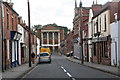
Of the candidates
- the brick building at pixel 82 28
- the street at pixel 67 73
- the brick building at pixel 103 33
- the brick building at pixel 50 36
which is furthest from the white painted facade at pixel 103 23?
the brick building at pixel 50 36

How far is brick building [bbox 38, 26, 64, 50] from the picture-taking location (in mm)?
150500

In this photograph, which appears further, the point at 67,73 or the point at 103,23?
the point at 103,23

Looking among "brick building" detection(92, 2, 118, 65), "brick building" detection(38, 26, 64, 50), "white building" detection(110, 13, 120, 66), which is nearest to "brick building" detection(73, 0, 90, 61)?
"brick building" detection(92, 2, 118, 65)

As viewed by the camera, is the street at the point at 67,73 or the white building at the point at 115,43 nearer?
the street at the point at 67,73

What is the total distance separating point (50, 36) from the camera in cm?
15325

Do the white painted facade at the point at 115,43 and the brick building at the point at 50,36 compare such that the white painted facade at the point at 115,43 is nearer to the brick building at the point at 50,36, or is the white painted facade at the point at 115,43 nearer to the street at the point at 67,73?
the street at the point at 67,73

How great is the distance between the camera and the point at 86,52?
53.6 meters

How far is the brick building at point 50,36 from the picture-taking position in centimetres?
15050

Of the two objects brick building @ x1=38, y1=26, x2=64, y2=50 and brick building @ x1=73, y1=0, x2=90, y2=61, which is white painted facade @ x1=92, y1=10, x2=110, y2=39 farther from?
brick building @ x1=38, y1=26, x2=64, y2=50

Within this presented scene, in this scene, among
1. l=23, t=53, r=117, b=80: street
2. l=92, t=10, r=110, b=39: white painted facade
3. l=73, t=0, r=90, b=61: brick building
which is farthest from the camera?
l=73, t=0, r=90, b=61: brick building

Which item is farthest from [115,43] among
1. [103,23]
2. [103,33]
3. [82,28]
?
[82,28]

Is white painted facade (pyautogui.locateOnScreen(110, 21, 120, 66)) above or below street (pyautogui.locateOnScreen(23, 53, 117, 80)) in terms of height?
above

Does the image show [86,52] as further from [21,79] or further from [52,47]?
[52,47]

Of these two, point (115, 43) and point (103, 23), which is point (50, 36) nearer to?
point (103, 23)
